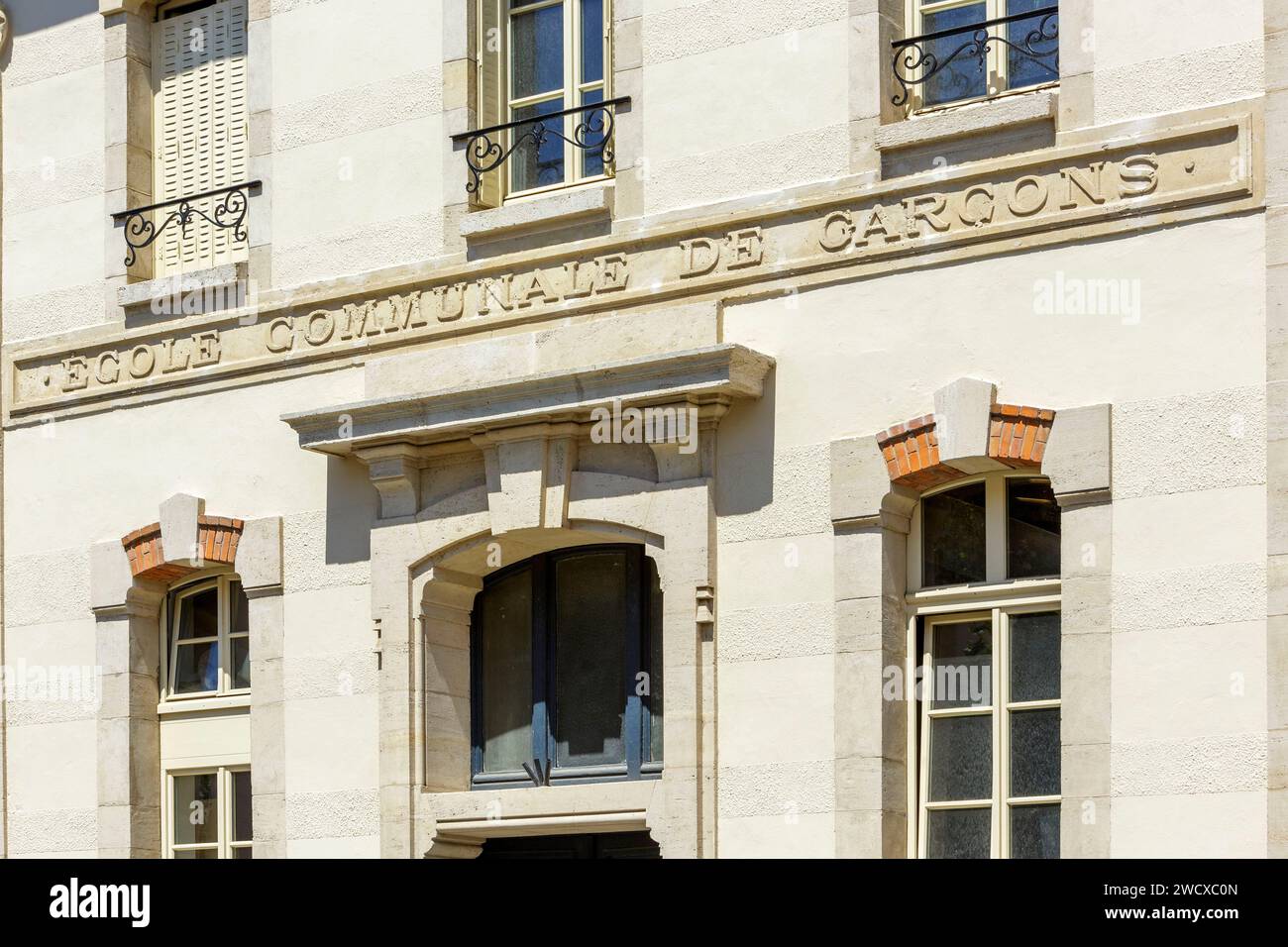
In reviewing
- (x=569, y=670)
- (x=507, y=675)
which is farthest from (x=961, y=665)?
(x=507, y=675)

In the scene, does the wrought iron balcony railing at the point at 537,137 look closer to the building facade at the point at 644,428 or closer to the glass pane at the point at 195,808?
the building facade at the point at 644,428

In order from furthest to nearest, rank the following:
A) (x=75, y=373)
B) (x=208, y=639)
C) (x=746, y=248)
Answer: (x=75, y=373) < (x=208, y=639) < (x=746, y=248)

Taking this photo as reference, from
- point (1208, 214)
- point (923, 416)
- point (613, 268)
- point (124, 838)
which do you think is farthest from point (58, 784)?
point (1208, 214)

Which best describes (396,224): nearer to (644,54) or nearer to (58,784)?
(644,54)

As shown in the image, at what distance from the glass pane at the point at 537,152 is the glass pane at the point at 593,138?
15 centimetres

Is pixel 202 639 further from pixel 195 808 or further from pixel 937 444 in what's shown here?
pixel 937 444

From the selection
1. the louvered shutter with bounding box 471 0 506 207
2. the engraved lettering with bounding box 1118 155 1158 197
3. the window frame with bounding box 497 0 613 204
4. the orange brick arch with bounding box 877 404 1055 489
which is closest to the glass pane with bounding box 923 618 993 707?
the orange brick arch with bounding box 877 404 1055 489

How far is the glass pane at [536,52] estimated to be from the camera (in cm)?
1410

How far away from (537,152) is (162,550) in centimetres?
330

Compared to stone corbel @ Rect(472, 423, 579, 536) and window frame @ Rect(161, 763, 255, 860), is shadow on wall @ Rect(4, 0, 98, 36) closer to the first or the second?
stone corbel @ Rect(472, 423, 579, 536)

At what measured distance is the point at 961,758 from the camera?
12102 millimetres

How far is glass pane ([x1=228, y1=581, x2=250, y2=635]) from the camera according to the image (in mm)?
14820

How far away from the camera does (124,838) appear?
14.7 m
